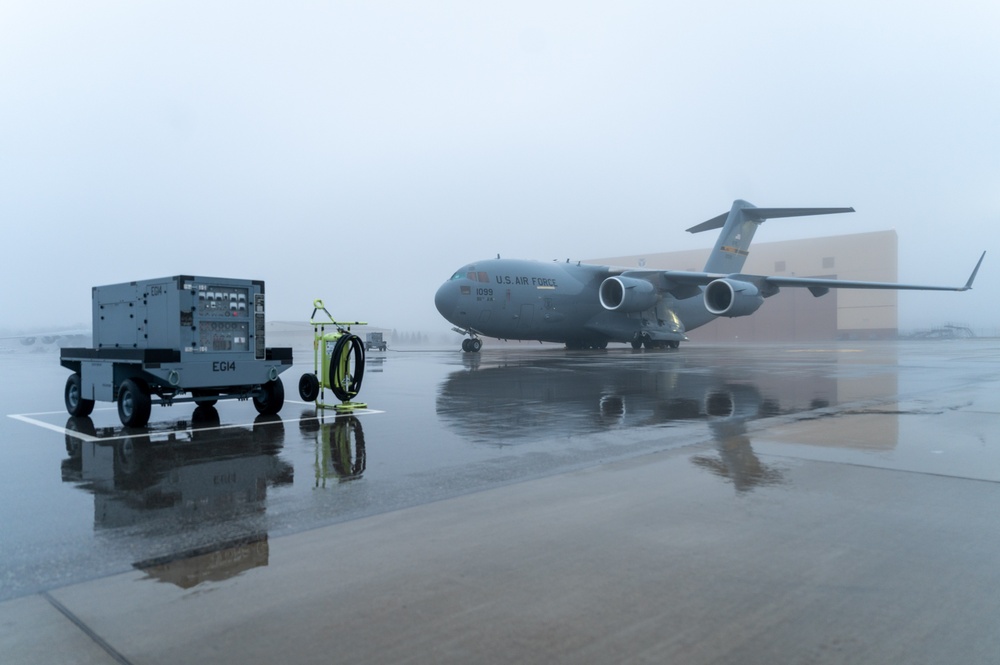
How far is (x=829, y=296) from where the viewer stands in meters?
56.2

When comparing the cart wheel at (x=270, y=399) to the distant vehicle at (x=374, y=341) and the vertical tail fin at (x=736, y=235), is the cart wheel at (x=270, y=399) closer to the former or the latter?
the vertical tail fin at (x=736, y=235)

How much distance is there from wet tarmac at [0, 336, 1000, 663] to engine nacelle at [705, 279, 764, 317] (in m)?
18.3

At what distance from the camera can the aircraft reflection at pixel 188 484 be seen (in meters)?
3.56

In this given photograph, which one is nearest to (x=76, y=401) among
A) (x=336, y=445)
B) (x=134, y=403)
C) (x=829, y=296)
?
(x=134, y=403)

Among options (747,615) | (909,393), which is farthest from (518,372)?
(747,615)

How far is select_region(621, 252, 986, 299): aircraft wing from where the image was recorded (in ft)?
85.4

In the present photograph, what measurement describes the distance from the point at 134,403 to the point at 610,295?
73.0 feet

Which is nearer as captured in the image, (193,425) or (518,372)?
(193,425)

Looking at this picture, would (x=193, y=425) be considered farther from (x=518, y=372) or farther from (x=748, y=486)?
(x=518, y=372)

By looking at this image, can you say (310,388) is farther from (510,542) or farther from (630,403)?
(510,542)

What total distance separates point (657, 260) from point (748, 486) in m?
65.0

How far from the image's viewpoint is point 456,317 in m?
25.7

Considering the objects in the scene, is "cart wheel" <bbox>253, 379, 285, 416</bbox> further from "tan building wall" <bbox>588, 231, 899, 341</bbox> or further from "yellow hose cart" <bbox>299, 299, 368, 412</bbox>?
"tan building wall" <bbox>588, 231, 899, 341</bbox>

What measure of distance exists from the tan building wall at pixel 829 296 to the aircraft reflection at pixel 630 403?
4120 cm
